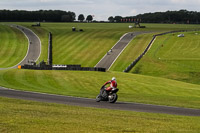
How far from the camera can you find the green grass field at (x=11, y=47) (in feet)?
329

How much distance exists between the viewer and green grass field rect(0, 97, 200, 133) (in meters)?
17.2

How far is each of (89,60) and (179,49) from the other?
89.0 feet

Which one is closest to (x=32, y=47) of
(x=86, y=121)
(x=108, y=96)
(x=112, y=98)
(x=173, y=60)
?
(x=173, y=60)

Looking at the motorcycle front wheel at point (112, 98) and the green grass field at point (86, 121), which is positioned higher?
the green grass field at point (86, 121)

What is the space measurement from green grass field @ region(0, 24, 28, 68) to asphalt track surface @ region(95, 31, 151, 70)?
2117 cm

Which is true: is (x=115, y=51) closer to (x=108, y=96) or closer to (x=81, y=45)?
(x=81, y=45)

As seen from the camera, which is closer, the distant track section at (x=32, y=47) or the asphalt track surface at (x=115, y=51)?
the asphalt track surface at (x=115, y=51)

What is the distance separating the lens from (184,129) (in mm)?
18672

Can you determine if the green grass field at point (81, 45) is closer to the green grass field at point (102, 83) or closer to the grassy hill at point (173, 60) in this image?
the green grass field at point (102, 83)

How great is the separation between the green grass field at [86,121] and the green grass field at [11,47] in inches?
2885

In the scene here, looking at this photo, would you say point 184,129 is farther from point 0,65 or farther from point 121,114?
A: point 0,65

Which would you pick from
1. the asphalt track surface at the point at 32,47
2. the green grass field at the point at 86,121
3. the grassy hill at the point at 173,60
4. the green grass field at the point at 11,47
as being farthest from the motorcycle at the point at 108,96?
the green grass field at the point at 11,47

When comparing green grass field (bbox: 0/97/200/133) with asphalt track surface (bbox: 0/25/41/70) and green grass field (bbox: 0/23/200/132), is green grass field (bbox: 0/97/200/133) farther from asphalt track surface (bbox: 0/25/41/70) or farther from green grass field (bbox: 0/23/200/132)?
asphalt track surface (bbox: 0/25/41/70)

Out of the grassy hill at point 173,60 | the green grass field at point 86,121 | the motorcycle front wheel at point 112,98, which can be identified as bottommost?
the grassy hill at point 173,60
